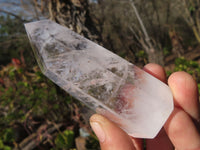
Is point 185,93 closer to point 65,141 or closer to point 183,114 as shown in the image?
point 183,114

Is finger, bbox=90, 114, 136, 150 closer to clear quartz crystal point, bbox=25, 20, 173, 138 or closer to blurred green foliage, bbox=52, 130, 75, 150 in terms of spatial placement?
clear quartz crystal point, bbox=25, 20, 173, 138

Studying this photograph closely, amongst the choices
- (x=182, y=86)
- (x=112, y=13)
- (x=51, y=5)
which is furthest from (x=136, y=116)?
(x=112, y=13)

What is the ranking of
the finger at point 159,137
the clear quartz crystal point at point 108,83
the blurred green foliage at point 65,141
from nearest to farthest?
the clear quartz crystal point at point 108,83
the finger at point 159,137
the blurred green foliage at point 65,141

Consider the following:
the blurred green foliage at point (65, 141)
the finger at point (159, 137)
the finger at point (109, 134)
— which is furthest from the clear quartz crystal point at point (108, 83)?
the blurred green foliage at point (65, 141)

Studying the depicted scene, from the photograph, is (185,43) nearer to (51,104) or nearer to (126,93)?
(51,104)

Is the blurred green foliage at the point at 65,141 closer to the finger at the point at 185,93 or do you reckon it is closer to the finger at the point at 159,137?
the finger at the point at 159,137
